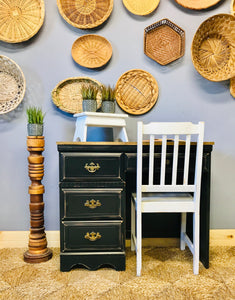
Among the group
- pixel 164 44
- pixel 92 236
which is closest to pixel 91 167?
pixel 92 236

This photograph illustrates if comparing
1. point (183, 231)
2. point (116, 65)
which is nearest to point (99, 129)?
point (116, 65)

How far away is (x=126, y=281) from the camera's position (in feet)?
6.06

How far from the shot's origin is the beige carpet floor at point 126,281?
1683mm

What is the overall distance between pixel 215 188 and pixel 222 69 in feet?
3.48

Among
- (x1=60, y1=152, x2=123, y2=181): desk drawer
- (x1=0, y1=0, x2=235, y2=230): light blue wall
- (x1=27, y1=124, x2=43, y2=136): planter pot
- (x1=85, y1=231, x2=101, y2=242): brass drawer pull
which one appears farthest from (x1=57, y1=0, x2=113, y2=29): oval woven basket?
Result: (x1=85, y1=231, x2=101, y2=242): brass drawer pull

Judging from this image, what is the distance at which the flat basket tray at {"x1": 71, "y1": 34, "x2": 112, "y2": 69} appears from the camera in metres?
2.41

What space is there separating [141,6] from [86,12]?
0.48 meters

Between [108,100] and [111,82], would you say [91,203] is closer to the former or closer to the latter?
[108,100]

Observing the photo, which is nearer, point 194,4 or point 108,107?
point 108,107

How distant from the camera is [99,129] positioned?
2480 mm

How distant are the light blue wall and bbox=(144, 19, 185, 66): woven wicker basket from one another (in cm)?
6

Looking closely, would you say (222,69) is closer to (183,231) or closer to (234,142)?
(234,142)

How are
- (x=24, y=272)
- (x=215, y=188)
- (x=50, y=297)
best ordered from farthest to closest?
(x=215, y=188) → (x=24, y=272) → (x=50, y=297)

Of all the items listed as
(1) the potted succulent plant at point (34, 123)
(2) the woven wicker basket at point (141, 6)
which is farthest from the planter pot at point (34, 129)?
(2) the woven wicker basket at point (141, 6)
